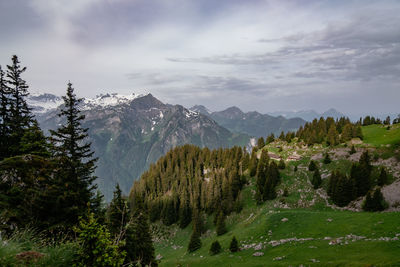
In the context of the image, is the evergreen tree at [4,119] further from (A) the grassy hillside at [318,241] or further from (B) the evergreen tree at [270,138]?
(B) the evergreen tree at [270,138]

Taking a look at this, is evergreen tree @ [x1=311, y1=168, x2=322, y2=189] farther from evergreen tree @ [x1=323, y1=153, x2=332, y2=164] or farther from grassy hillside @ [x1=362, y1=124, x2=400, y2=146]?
grassy hillside @ [x1=362, y1=124, x2=400, y2=146]

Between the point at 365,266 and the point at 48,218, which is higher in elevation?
the point at 48,218

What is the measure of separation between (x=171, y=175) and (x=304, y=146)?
6877 cm

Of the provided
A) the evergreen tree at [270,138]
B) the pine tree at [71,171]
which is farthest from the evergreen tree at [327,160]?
the pine tree at [71,171]

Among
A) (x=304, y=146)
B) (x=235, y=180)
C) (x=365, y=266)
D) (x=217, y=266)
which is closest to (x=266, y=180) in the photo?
(x=235, y=180)

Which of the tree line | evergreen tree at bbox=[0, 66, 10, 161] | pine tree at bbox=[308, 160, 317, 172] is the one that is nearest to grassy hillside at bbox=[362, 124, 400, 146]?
pine tree at bbox=[308, 160, 317, 172]

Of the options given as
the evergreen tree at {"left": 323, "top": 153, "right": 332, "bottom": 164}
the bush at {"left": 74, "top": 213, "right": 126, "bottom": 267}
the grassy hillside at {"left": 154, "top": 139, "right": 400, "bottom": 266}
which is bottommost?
the grassy hillside at {"left": 154, "top": 139, "right": 400, "bottom": 266}

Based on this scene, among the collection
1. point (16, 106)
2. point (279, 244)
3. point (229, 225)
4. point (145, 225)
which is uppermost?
point (16, 106)

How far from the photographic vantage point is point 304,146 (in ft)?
300

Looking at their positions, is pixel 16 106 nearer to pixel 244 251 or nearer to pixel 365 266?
pixel 244 251

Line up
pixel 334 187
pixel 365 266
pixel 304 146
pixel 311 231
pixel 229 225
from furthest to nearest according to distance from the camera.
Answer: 1. pixel 304 146
2. pixel 229 225
3. pixel 334 187
4. pixel 311 231
5. pixel 365 266

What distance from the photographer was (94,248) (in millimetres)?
8742

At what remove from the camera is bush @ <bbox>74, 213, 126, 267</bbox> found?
8.41 meters

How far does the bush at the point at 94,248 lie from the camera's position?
27.6 ft
